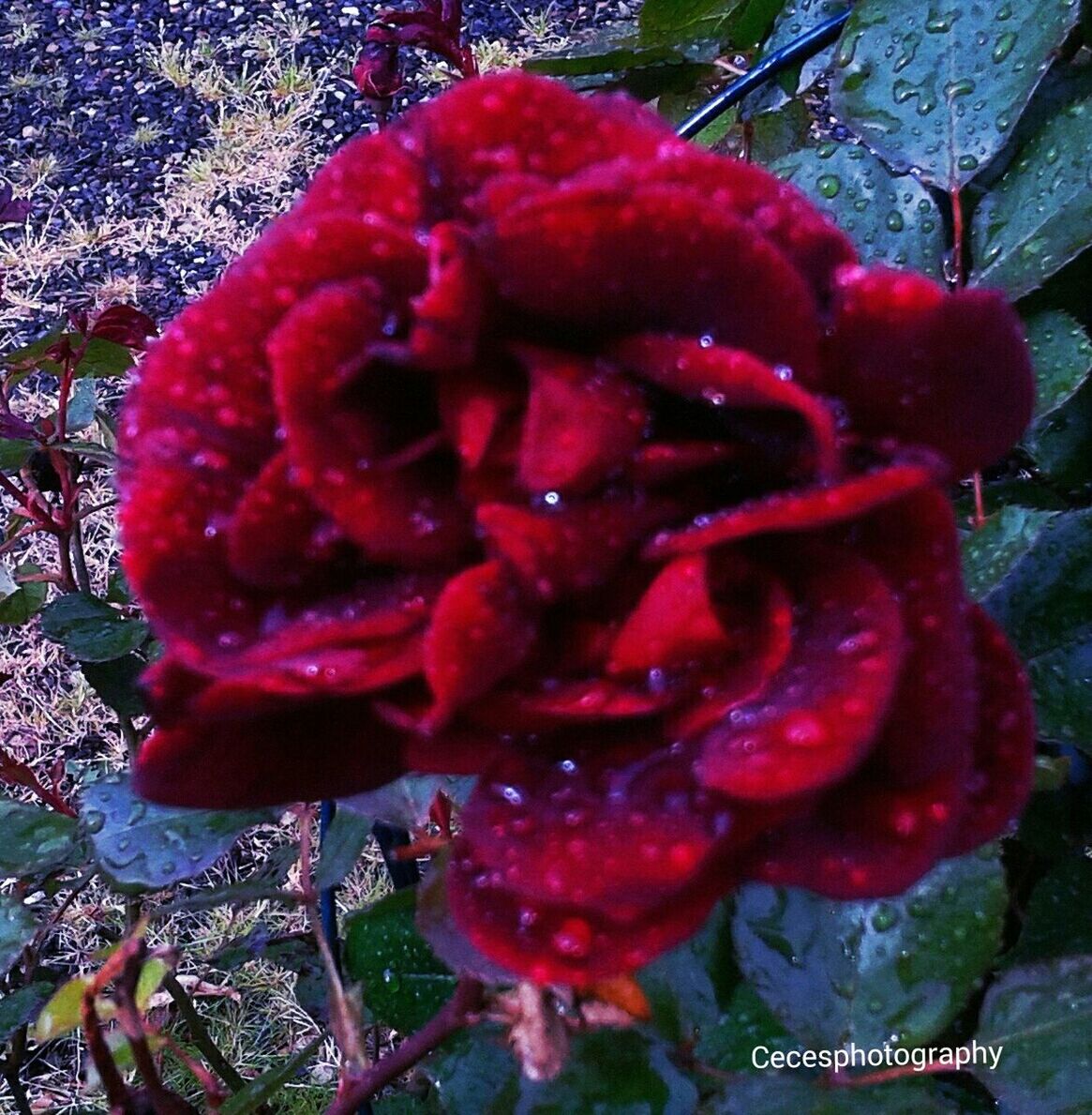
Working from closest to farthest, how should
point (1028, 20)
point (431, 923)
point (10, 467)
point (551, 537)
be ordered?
point (551, 537) < point (431, 923) < point (1028, 20) < point (10, 467)

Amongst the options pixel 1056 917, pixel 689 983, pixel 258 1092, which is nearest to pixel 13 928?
pixel 258 1092

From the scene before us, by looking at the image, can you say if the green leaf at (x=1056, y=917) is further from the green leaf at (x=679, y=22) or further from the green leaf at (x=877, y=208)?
the green leaf at (x=679, y=22)

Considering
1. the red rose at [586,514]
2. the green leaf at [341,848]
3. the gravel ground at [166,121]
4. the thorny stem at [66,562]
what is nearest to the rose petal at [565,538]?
the red rose at [586,514]

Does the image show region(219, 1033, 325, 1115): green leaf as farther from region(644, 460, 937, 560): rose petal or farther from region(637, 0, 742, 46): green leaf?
region(637, 0, 742, 46): green leaf

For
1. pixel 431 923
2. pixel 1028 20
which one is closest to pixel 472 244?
pixel 431 923

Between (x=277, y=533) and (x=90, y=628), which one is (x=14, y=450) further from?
(x=277, y=533)

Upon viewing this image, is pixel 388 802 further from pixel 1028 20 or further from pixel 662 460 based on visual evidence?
pixel 1028 20

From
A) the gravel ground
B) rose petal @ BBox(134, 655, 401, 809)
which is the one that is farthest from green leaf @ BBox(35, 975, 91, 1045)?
the gravel ground
